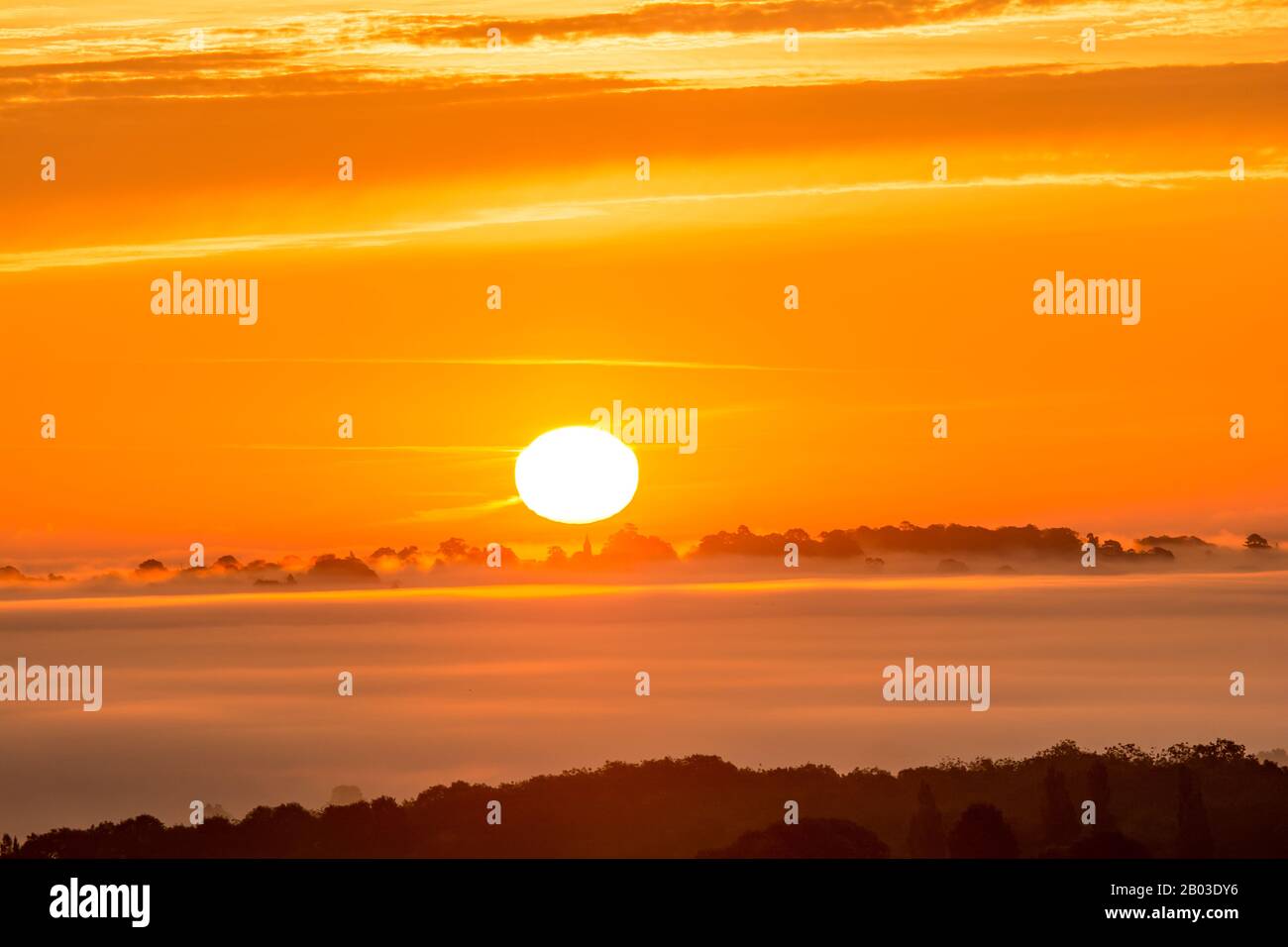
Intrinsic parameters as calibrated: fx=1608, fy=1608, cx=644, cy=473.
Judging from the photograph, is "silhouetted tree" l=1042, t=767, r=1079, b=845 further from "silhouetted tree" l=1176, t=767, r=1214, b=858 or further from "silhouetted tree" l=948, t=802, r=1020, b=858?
"silhouetted tree" l=1176, t=767, r=1214, b=858

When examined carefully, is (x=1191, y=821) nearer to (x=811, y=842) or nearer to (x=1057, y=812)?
(x=1057, y=812)

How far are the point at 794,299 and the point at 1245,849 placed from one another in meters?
30.7

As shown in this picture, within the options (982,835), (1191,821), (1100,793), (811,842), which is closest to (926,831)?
(982,835)

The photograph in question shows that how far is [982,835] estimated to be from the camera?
5519cm

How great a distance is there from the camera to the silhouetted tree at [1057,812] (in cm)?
5416

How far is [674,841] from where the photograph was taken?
5306 centimetres

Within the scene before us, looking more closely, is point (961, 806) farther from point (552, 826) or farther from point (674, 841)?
point (552, 826)

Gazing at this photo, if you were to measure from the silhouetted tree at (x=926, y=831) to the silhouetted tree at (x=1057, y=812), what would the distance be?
Answer: 3552 mm

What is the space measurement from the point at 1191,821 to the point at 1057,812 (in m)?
4.54

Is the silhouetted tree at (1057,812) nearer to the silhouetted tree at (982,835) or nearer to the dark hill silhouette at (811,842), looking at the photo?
the silhouetted tree at (982,835)

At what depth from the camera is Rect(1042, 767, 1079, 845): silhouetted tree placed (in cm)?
5416

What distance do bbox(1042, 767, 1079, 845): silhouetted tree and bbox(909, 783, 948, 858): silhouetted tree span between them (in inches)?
140
